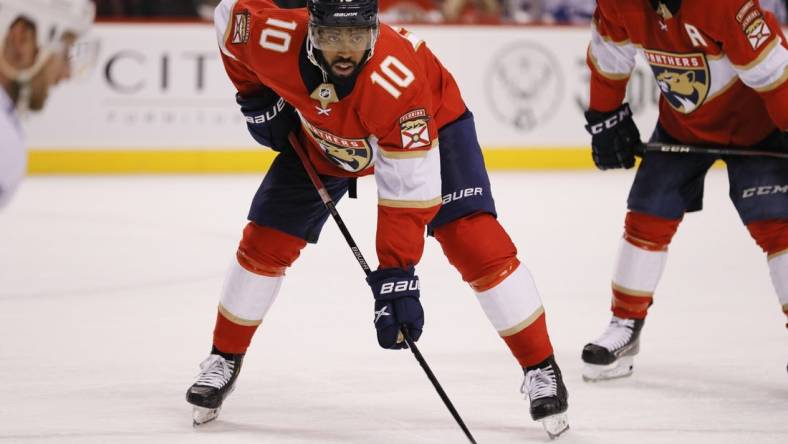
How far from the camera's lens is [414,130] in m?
2.74

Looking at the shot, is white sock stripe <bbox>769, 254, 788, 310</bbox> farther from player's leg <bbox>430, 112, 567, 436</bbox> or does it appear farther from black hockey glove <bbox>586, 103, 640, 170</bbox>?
player's leg <bbox>430, 112, 567, 436</bbox>

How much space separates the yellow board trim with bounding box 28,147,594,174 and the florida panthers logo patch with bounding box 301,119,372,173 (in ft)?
17.7

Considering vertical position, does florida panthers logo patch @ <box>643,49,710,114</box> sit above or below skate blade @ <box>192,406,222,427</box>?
above

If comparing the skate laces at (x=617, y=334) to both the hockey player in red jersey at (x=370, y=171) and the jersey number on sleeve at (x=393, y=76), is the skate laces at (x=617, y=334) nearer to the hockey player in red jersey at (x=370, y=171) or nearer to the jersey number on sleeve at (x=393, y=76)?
the hockey player in red jersey at (x=370, y=171)

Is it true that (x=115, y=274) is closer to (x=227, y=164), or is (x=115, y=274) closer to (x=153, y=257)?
(x=153, y=257)

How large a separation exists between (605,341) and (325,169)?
39.3 inches

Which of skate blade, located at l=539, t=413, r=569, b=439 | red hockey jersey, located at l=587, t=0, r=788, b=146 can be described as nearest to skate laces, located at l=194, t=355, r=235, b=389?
skate blade, located at l=539, t=413, r=569, b=439

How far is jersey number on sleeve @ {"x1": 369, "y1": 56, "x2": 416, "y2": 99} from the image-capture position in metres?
2.74

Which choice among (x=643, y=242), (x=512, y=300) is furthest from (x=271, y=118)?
(x=643, y=242)

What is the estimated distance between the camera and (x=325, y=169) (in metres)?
3.15

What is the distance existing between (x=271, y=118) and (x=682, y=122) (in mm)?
1216

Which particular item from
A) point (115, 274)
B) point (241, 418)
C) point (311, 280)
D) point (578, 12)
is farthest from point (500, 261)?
point (578, 12)

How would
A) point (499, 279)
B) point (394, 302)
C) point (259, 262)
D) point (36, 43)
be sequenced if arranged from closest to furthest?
point (394, 302), point (499, 279), point (259, 262), point (36, 43)

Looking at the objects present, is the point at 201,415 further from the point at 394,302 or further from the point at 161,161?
the point at 161,161
